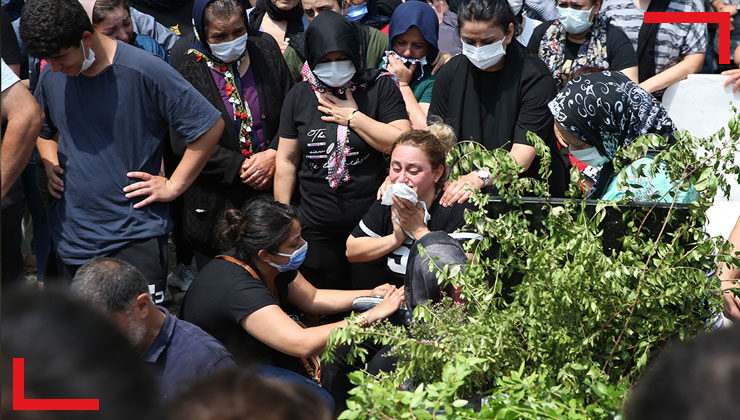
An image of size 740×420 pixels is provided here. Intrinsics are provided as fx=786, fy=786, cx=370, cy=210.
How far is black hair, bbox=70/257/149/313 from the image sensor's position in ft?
8.91

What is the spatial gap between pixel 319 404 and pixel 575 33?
12.5 ft

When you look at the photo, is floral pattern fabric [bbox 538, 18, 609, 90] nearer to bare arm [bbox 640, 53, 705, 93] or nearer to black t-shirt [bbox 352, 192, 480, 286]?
bare arm [bbox 640, 53, 705, 93]

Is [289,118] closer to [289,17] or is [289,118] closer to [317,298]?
[317,298]

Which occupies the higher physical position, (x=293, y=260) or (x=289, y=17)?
(x=289, y=17)

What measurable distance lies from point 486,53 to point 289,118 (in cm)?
106

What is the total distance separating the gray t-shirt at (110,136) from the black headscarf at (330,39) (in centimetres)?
69

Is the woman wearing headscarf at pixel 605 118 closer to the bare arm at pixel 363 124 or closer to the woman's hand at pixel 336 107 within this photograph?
the bare arm at pixel 363 124

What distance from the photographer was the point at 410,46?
4539 millimetres

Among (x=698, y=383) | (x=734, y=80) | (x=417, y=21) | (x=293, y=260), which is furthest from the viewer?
(x=417, y=21)

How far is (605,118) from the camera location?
9.84 ft

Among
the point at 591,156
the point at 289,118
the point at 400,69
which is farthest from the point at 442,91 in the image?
the point at 591,156

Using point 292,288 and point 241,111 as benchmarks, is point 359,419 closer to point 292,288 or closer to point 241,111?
point 292,288

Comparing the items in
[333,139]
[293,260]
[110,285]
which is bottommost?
[293,260]

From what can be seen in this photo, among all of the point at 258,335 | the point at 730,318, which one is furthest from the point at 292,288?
the point at 730,318
